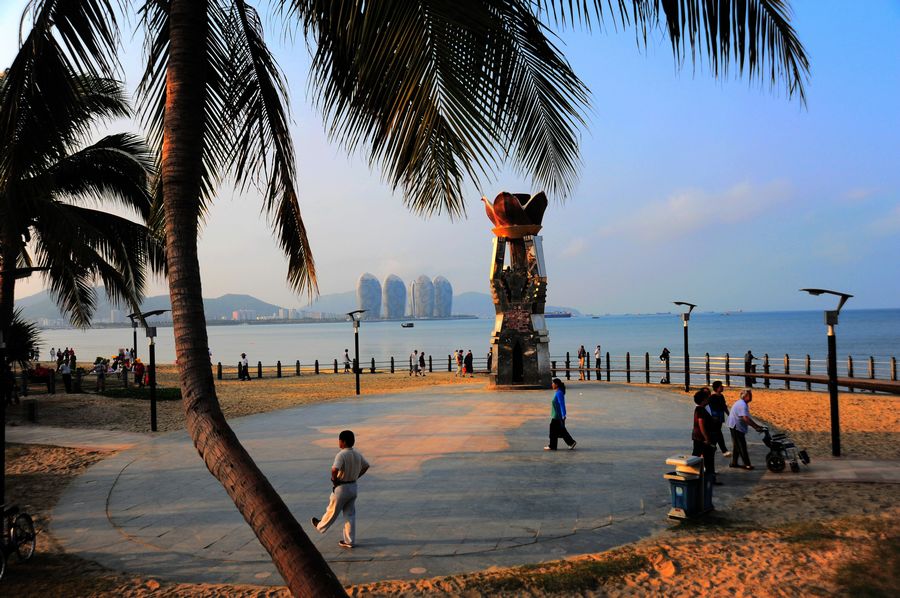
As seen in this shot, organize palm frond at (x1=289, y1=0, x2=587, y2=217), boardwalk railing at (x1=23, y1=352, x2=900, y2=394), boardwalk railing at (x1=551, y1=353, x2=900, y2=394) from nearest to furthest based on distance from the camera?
palm frond at (x1=289, y1=0, x2=587, y2=217) < boardwalk railing at (x1=551, y1=353, x2=900, y2=394) < boardwalk railing at (x1=23, y1=352, x2=900, y2=394)

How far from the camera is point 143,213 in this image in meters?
16.4

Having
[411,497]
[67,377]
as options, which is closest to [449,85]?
[411,497]

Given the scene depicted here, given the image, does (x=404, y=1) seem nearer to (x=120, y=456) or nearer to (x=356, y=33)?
(x=356, y=33)

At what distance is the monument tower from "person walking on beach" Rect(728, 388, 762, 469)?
484 inches

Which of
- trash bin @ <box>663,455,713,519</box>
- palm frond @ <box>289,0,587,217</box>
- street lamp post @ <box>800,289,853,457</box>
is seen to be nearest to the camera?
palm frond @ <box>289,0,587,217</box>

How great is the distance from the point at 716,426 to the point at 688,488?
2085mm

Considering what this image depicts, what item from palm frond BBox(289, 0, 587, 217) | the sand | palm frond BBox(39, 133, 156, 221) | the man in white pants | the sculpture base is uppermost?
palm frond BBox(39, 133, 156, 221)

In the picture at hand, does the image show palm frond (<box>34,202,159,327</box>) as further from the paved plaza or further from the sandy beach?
the sandy beach

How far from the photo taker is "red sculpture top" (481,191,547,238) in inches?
889

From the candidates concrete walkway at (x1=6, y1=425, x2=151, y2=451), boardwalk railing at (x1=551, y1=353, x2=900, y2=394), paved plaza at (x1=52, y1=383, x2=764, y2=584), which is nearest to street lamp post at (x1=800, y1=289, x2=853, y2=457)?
paved plaza at (x1=52, y1=383, x2=764, y2=584)

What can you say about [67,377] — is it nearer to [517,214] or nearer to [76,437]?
[76,437]

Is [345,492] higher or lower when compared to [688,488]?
higher

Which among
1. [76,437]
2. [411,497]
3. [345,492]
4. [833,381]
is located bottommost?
[76,437]

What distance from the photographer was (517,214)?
22.6 meters
